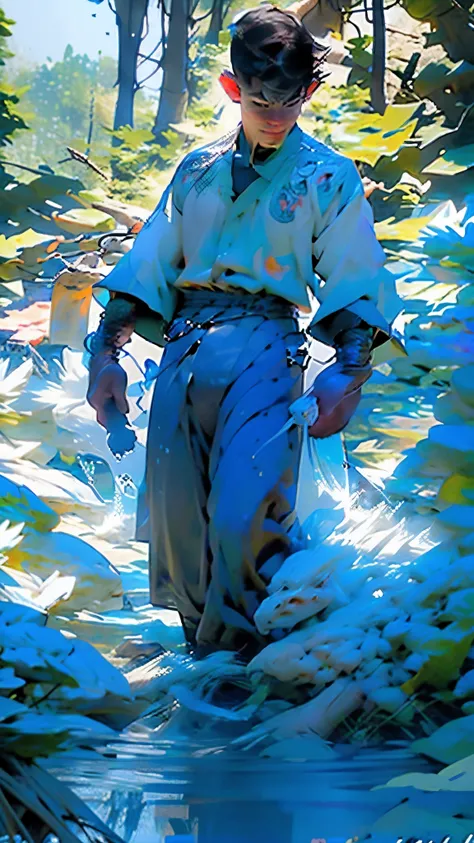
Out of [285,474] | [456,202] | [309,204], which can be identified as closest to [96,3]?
[309,204]

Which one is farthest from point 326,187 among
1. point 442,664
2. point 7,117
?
point 442,664

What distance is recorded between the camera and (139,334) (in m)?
A: 2.26

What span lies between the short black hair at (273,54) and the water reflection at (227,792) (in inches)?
41.5

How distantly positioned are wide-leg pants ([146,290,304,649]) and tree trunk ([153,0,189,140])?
37cm

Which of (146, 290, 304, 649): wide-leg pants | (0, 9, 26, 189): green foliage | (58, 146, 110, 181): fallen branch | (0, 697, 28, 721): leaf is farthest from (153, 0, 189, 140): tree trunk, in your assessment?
(0, 697, 28, 721): leaf

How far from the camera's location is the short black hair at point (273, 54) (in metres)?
2.10

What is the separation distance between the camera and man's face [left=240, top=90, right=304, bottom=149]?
2.12 meters

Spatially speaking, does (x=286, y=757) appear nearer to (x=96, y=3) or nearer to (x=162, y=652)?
(x=162, y=652)

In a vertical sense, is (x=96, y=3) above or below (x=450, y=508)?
above

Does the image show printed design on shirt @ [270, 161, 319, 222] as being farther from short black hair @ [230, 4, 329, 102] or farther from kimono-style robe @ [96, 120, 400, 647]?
short black hair @ [230, 4, 329, 102]

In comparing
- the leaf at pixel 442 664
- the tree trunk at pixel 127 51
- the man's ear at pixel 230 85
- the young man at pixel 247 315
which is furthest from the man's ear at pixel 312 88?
the leaf at pixel 442 664

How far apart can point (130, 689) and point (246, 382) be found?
538 millimetres

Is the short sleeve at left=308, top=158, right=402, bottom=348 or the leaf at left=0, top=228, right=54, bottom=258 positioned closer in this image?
the short sleeve at left=308, top=158, right=402, bottom=348

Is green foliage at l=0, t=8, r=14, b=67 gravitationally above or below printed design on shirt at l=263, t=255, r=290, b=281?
above
